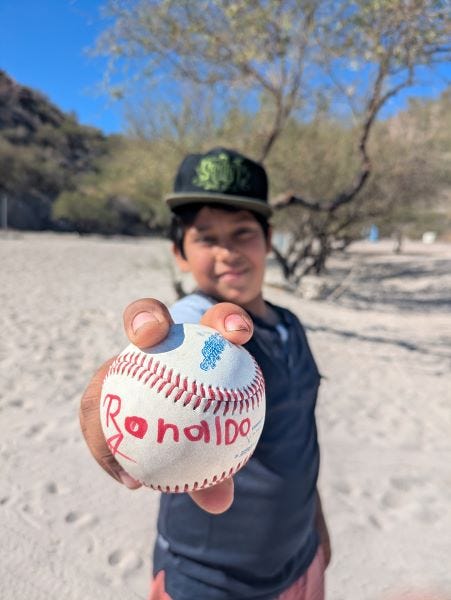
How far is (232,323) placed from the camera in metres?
0.94

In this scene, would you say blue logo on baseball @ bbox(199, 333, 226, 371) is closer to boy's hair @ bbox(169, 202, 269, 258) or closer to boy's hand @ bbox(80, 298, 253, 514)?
boy's hand @ bbox(80, 298, 253, 514)

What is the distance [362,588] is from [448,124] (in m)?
9.57

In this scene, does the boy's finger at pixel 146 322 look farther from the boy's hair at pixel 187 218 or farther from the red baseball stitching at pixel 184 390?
the boy's hair at pixel 187 218

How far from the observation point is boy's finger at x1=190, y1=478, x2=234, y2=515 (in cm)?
97

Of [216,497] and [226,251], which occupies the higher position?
[226,251]

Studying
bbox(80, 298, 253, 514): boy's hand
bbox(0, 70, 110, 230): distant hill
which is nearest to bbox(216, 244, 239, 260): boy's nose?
bbox(80, 298, 253, 514): boy's hand

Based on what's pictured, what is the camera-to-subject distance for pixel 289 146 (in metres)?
8.96

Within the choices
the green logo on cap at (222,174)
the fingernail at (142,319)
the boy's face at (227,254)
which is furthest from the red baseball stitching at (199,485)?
the green logo on cap at (222,174)

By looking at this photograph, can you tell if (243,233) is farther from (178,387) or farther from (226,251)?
(178,387)

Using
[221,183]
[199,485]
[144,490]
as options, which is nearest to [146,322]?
[199,485]

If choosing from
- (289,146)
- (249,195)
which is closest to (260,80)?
(289,146)

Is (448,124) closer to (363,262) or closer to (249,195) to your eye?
(249,195)

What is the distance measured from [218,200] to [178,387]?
61cm

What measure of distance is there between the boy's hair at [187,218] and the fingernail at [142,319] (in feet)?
1.90
